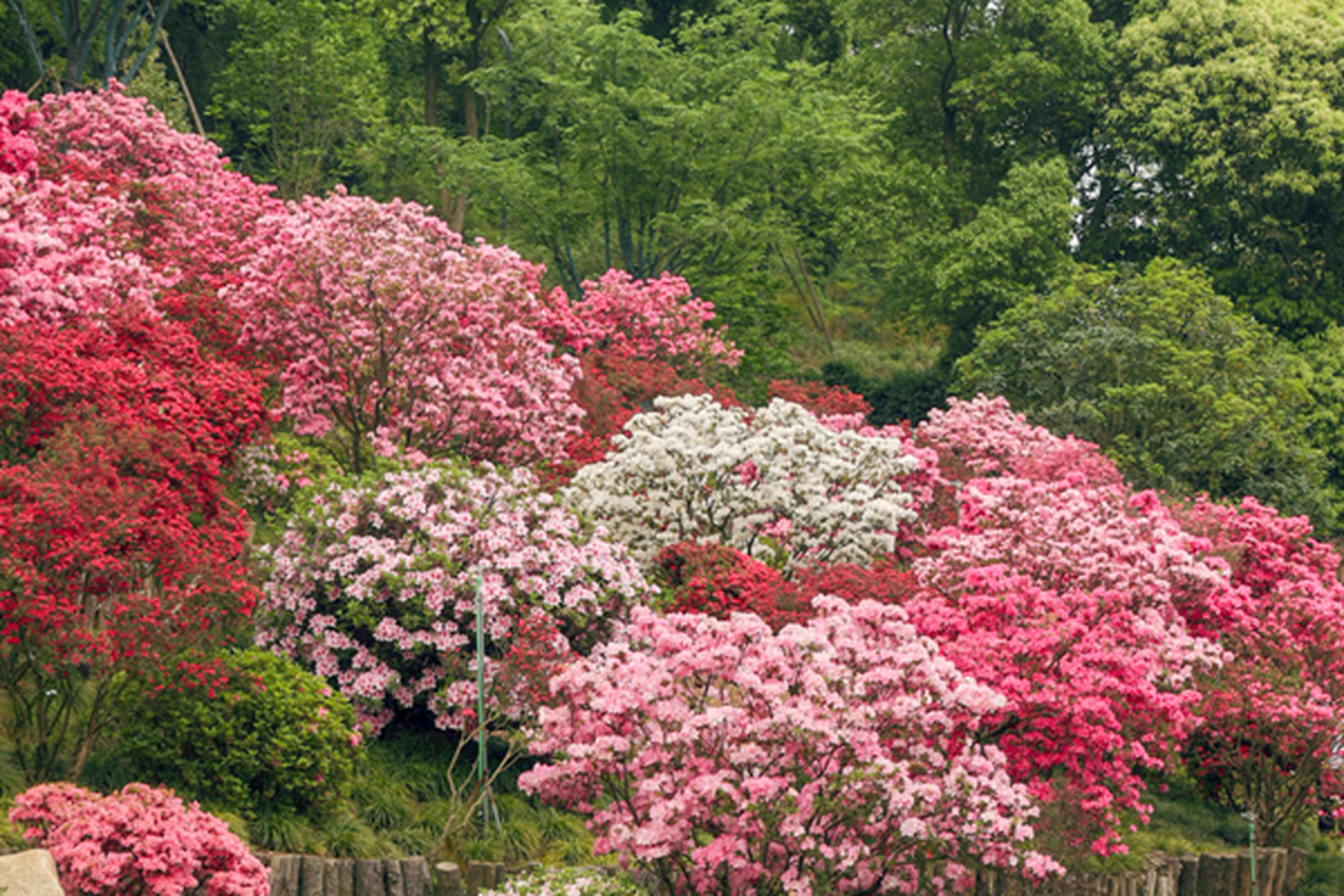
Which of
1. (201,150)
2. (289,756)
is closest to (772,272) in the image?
(201,150)

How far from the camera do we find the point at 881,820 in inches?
335

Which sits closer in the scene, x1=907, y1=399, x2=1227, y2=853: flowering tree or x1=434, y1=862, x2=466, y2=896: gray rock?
x1=434, y1=862, x2=466, y2=896: gray rock

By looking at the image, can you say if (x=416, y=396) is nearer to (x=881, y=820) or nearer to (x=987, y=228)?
(x=881, y=820)

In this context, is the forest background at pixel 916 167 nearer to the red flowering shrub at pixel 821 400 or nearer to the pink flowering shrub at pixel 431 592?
the red flowering shrub at pixel 821 400

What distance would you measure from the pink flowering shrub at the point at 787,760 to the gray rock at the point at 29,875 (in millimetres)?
2904

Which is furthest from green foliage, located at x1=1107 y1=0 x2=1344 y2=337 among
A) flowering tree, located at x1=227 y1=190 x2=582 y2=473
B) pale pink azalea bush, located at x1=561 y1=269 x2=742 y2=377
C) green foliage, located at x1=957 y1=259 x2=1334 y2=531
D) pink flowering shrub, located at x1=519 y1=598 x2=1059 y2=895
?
pink flowering shrub, located at x1=519 y1=598 x2=1059 y2=895

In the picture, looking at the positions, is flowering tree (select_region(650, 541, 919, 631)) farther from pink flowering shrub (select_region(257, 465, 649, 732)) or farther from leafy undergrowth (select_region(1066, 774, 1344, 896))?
leafy undergrowth (select_region(1066, 774, 1344, 896))

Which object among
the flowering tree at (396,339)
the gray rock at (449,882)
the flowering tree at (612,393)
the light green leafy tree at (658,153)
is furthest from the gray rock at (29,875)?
the light green leafy tree at (658,153)

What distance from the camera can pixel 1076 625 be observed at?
10914 millimetres

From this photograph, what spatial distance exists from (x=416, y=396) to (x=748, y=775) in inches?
328

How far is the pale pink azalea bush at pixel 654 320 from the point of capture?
2377cm

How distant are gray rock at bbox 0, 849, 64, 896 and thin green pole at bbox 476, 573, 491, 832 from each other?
12.6 feet

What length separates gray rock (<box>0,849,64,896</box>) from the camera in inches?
289

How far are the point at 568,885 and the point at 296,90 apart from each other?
81.5ft
